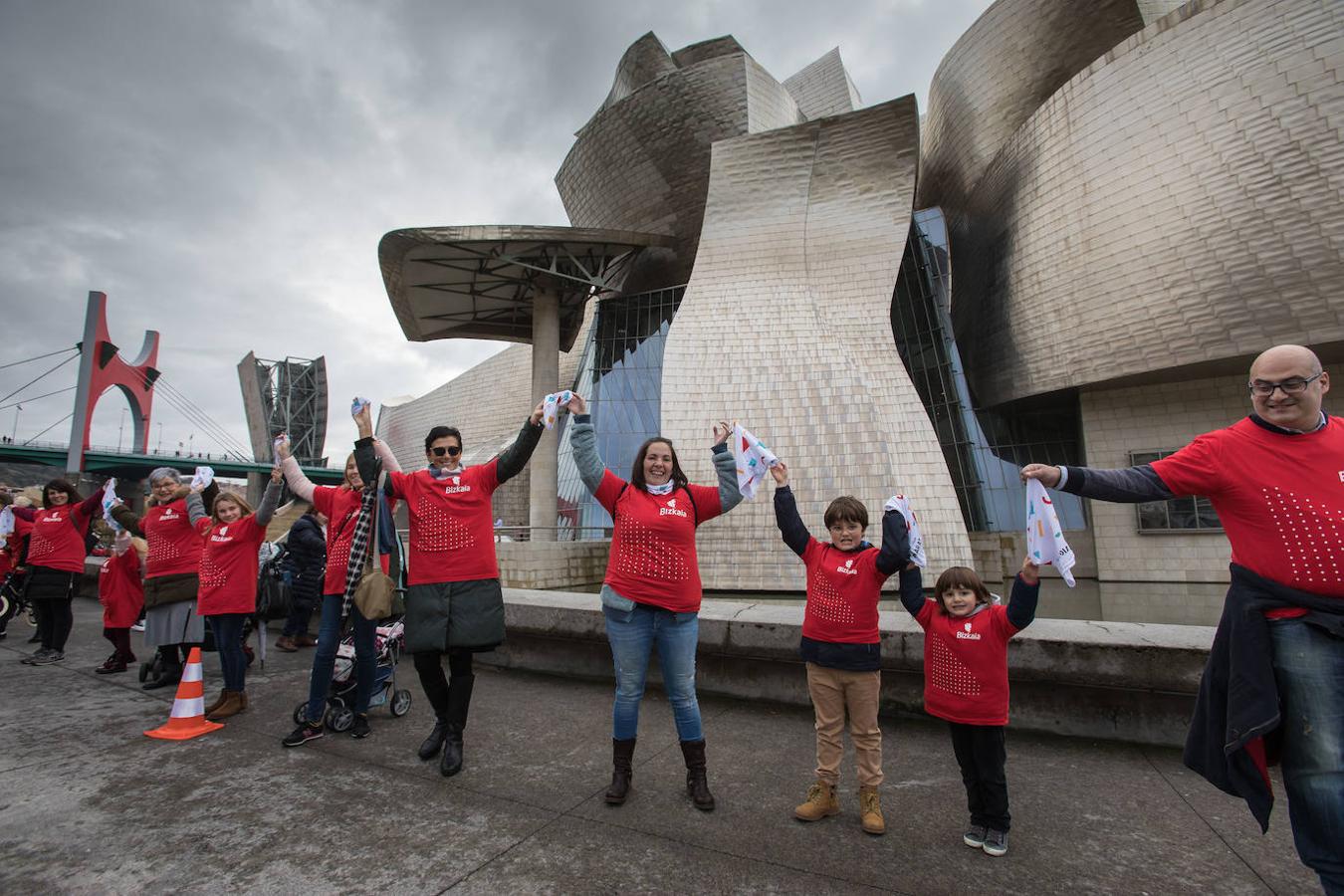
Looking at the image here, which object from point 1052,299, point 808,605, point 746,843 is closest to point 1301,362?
point 808,605

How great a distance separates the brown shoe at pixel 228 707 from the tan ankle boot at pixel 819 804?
11.5 feet

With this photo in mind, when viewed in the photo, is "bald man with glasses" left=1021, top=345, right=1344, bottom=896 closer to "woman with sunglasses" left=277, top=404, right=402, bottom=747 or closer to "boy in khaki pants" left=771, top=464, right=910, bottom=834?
"boy in khaki pants" left=771, top=464, right=910, bottom=834

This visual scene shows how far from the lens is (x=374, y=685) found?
3805 millimetres

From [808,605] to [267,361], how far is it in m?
72.2

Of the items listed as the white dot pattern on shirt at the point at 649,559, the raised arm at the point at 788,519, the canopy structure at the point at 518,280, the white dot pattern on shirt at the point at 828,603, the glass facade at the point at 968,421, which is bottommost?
the white dot pattern on shirt at the point at 828,603

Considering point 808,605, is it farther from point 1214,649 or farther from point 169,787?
point 169,787

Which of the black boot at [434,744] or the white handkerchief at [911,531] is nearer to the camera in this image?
the white handkerchief at [911,531]

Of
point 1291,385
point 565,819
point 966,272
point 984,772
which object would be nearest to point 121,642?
point 565,819

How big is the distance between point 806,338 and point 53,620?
509 inches

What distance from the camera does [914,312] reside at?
18141 millimetres

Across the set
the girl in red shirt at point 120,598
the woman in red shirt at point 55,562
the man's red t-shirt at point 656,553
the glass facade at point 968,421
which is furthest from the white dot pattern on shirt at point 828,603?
the glass facade at point 968,421

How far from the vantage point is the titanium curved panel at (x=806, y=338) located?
12.8 m

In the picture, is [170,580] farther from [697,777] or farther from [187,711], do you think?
[697,777]

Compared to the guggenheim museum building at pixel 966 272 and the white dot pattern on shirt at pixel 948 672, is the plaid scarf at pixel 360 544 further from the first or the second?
the guggenheim museum building at pixel 966 272
